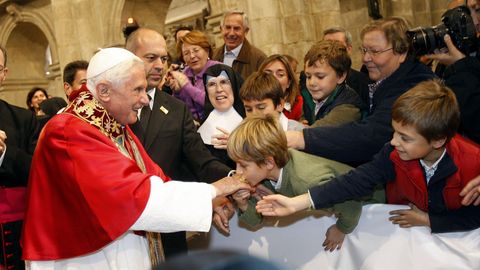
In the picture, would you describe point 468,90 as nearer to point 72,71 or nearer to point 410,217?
point 410,217

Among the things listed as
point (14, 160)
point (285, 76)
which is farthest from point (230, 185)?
point (285, 76)

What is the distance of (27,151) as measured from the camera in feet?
11.4

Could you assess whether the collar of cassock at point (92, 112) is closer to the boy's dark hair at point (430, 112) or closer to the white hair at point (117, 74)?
the white hair at point (117, 74)

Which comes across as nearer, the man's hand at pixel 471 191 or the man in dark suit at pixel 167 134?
the man's hand at pixel 471 191

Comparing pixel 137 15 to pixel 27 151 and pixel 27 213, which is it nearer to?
pixel 27 151

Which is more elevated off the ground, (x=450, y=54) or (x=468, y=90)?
(x=450, y=54)

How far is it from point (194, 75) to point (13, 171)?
7.06 ft

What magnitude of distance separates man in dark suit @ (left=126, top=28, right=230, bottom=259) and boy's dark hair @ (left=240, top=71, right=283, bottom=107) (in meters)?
0.42

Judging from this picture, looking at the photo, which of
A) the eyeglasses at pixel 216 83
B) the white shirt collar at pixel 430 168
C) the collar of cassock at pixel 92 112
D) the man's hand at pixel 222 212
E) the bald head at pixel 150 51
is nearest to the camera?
the white shirt collar at pixel 430 168

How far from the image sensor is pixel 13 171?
3199 millimetres

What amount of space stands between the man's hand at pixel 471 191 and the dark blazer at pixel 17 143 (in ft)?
7.57

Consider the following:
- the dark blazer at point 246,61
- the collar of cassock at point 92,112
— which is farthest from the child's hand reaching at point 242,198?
the dark blazer at point 246,61

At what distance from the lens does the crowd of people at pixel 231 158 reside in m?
2.61

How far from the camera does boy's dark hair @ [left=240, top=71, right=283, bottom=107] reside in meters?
3.74
